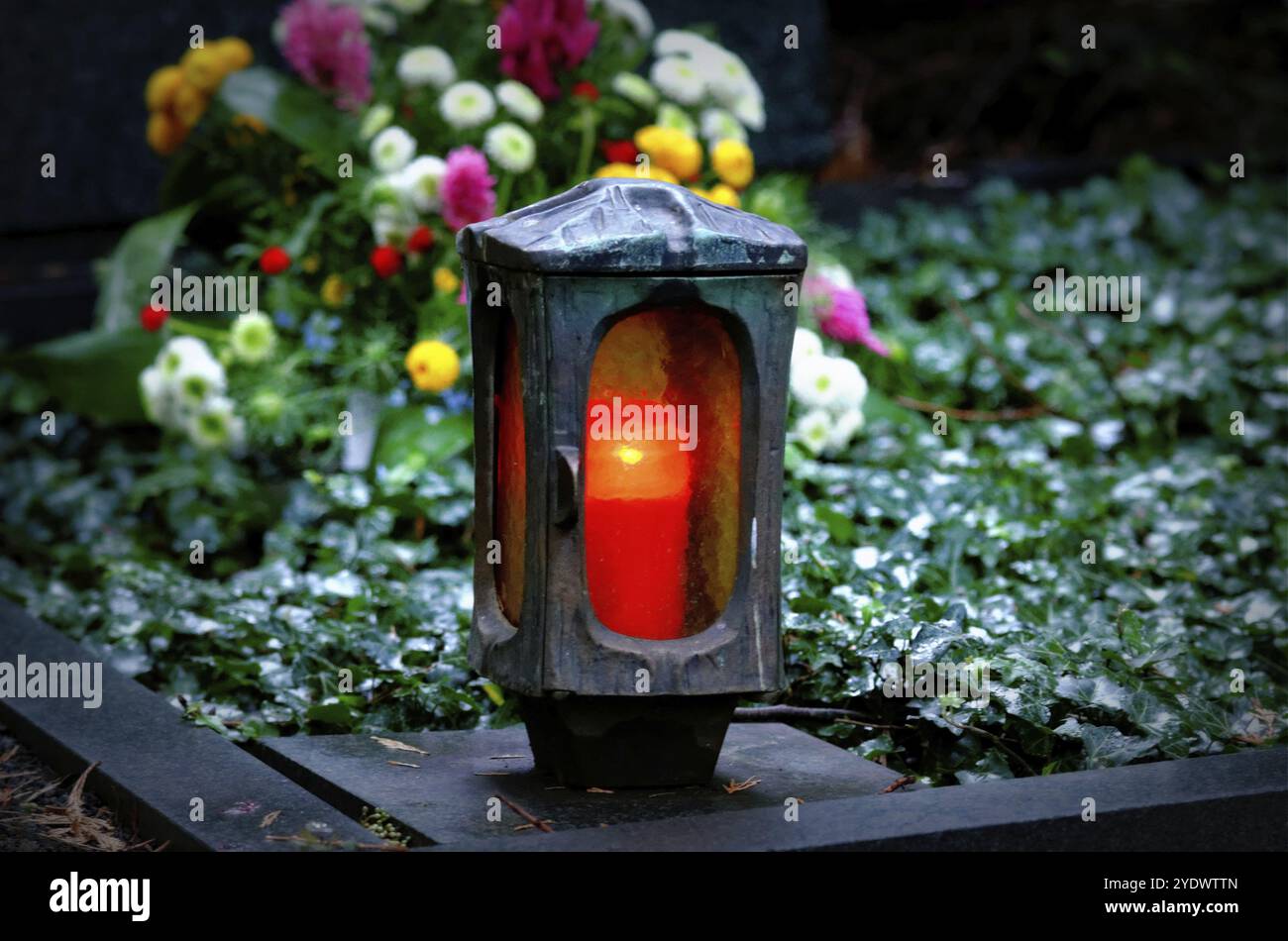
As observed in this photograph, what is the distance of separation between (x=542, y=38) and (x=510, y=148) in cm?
44

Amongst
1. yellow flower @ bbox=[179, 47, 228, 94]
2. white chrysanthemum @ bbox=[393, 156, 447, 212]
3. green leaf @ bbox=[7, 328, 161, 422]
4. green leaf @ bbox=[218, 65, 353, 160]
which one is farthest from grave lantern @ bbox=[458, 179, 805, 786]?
yellow flower @ bbox=[179, 47, 228, 94]

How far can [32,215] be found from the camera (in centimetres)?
638

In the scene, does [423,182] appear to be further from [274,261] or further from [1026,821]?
[1026,821]

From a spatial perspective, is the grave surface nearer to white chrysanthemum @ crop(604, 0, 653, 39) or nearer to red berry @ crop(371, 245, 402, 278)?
red berry @ crop(371, 245, 402, 278)

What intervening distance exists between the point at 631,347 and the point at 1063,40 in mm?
7247

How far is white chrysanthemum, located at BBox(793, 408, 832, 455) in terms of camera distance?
179 inches

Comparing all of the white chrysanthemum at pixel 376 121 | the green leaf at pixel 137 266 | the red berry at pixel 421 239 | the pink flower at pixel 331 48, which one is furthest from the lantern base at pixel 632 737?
the green leaf at pixel 137 266

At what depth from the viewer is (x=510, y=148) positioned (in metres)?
4.60

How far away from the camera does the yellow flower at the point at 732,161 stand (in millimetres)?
4852

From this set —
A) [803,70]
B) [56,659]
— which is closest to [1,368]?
[56,659]

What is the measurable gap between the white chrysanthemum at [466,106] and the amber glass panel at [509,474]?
6.73ft

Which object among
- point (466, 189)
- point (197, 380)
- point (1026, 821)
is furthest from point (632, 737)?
point (197, 380)
